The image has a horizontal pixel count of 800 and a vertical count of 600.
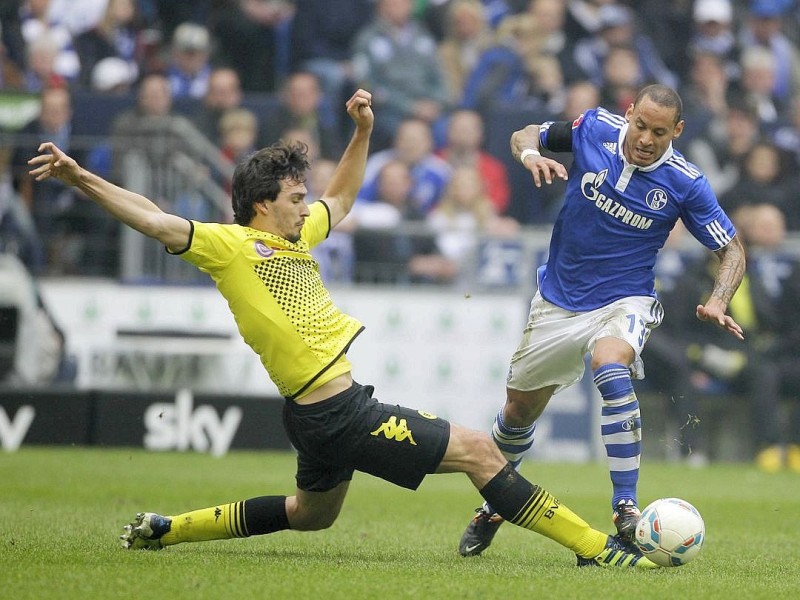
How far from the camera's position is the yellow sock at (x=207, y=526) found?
23.9 feet

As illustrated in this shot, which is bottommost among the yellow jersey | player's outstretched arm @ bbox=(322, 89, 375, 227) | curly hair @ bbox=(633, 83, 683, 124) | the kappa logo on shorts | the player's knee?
the player's knee

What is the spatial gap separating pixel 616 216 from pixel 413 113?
33.1 ft

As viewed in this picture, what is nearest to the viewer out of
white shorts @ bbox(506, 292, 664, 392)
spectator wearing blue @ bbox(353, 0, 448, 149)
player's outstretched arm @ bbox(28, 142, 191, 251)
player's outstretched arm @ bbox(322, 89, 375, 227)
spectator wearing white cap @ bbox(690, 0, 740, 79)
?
player's outstretched arm @ bbox(28, 142, 191, 251)

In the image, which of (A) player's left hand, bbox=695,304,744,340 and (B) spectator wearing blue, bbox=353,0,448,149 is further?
(B) spectator wearing blue, bbox=353,0,448,149

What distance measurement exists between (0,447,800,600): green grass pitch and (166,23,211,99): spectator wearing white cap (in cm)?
591

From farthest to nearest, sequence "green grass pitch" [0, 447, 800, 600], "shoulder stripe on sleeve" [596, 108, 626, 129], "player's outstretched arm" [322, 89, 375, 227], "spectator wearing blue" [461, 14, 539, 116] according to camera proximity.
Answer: "spectator wearing blue" [461, 14, 539, 116]
"shoulder stripe on sleeve" [596, 108, 626, 129]
"player's outstretched arm" [322, 89, 375, 227]
"green grass pitch" [0, 447, 800, 600]

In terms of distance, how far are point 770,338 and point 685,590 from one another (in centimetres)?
1008

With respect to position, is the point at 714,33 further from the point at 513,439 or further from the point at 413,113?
the point at 513,439

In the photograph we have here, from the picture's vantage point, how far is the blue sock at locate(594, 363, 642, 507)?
24.2ft

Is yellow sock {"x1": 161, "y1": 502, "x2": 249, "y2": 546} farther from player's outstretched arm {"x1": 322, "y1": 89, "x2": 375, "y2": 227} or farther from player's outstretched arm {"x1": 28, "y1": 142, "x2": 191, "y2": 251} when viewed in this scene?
player's outstretched arm {"x1": 322, "y1": 89, "x2": 375, "y2": 227}

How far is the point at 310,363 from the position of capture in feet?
22.3

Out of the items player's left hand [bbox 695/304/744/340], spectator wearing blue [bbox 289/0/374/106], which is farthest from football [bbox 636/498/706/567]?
spectator wearing blue [bbox 289/0/374/106]

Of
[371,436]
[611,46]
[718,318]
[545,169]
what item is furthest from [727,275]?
[611,46]

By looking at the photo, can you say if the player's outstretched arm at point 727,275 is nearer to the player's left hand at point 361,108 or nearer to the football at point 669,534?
the football at point 669,534
